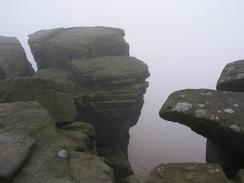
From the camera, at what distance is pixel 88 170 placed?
32.4 feet

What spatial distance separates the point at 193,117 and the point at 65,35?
69.8 ft

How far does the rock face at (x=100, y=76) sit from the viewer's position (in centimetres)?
2350

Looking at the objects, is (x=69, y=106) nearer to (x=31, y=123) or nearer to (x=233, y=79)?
(x=31, y=123)

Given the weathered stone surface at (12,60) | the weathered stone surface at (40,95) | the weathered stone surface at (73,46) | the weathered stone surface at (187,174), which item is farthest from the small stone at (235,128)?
the weathered stone surface at (73,46)

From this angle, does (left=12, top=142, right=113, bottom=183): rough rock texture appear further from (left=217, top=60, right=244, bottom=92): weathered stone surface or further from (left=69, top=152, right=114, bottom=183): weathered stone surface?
(left=217, top=60, right=244, bottom=92): weathered stone surface

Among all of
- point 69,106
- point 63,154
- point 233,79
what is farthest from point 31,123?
point 233,79

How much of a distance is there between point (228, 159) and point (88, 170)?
5.79m

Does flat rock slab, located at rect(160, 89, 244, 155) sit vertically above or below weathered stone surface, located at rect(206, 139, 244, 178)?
above

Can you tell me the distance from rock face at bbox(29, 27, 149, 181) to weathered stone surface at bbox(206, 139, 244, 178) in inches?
423

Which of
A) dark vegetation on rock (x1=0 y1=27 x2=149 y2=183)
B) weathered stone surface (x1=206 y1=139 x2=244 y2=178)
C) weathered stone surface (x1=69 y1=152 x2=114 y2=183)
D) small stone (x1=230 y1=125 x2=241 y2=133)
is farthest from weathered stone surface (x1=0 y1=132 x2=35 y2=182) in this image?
weathered stone surface (x1=206 y1=139 x2=244 y2=178)

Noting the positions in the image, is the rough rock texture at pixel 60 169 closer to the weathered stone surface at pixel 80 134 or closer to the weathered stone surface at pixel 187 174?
the weathered stone surface at pixel 187 174

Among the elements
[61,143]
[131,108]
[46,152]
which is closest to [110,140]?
[131,108]

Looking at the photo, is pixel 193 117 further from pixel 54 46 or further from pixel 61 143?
pixel 54 46

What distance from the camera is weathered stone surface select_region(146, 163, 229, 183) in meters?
9.30
